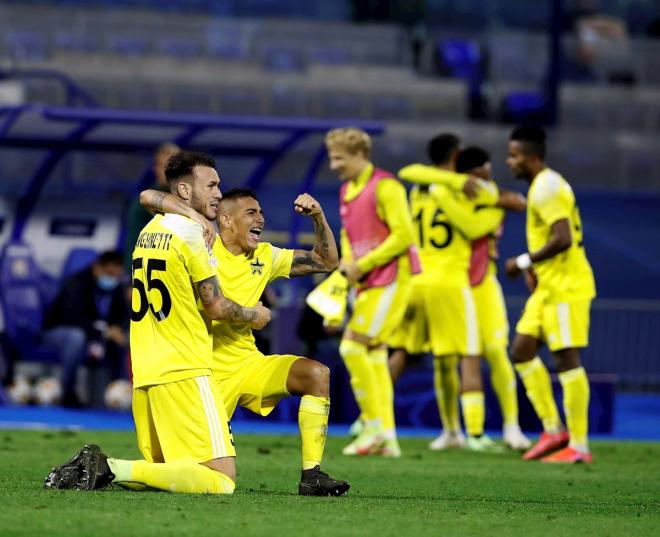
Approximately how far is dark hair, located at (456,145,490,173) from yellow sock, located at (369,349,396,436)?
1.85 m

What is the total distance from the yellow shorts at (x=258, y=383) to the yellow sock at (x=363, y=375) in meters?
3.23

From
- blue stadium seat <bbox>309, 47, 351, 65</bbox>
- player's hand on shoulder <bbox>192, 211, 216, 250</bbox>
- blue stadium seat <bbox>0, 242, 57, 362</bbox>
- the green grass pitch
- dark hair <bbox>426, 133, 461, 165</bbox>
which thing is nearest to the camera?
the green grass pitch

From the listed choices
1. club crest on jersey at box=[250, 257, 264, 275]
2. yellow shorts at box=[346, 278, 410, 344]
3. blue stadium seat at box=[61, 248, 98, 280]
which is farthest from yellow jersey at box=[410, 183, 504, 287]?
blue stadium seat at box=[61, 248, 98, 280]

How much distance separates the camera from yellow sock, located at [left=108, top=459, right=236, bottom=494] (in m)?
7.08

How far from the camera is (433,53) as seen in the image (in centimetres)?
3116

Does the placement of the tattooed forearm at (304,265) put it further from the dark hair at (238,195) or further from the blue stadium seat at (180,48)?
the blue stadium seat at (180,48)

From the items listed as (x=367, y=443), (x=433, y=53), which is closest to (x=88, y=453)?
(x=367, y=443)

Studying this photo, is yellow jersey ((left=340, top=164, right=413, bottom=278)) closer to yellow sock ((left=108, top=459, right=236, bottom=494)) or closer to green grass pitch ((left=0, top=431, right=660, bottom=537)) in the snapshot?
green grass pitch ((left=0, top=431, right=660, bottom=537))

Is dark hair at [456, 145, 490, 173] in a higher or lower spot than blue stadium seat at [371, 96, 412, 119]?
lower

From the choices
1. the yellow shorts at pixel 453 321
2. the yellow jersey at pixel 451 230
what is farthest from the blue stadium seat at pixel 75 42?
the yellow shorts at pixel 453 321

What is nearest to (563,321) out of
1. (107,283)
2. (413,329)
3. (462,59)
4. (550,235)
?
(550,235)

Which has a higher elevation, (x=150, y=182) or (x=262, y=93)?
(x=262, y=93)

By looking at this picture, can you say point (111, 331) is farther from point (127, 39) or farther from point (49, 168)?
point (127, 39)

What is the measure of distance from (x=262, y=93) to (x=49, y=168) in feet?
41.1
